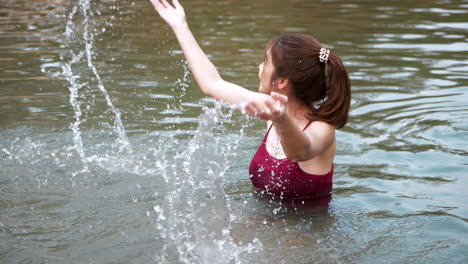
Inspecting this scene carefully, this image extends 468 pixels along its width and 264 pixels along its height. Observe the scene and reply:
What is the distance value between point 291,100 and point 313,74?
24cm

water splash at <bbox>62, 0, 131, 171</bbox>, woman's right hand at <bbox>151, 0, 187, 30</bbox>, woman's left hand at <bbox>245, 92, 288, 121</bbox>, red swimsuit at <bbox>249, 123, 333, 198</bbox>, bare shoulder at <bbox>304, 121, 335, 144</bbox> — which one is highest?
woman's right hand at <bbox>151, 0, 187, 30</bbox>

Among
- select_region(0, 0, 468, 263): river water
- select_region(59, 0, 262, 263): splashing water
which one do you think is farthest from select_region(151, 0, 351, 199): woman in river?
select_region(59, 0, 262, 263): splashing water

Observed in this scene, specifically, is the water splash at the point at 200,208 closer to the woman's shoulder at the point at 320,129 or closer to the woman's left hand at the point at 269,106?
the woman's shoulder at the point at 320,129

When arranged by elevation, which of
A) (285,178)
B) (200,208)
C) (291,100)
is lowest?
(200,208)

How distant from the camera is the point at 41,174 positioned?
481 centimetres

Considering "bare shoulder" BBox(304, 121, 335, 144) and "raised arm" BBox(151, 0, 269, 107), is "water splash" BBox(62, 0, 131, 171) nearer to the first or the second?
"bare shoulder" BBox(304, 121, 335, 144)

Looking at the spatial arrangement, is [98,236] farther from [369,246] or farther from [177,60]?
[177,60]

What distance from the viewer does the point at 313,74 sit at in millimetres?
3469

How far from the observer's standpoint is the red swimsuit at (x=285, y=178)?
3824 millimetres

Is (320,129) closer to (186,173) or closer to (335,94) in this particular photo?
(335,94)

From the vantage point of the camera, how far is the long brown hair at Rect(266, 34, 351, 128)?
11.2ft

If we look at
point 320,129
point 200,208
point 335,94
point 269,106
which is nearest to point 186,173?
point 200,208

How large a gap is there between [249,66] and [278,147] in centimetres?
418

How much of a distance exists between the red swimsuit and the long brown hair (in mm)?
402
